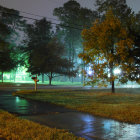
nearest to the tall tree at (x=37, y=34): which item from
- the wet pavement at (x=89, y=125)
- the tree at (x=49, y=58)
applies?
the tree at (x=49, y=58)

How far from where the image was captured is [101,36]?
17.2 metres

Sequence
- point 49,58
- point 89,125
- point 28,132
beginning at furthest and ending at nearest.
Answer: point 49,58, point 89,125, point 28,132

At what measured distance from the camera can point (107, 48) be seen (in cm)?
1748

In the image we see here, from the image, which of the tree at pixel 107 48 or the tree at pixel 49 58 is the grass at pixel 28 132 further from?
the tree at pixel 49 58

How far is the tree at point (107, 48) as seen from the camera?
1536 cm

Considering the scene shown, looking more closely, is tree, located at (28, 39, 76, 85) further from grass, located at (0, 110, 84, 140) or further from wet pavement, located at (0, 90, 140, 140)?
grass, located at (0, 110, 84, 140)

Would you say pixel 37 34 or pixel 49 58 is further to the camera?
pixel 37 34

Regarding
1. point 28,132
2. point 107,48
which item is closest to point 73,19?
point 107,48

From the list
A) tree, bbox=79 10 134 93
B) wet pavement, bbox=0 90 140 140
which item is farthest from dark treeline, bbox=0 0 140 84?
wet pavement, bbox=0 90 140 140

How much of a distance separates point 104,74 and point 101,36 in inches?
126

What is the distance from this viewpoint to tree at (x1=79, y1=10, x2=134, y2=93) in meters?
15.4

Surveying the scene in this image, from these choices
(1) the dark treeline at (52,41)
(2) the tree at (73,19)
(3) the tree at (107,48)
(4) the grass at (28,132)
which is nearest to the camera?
(4) the grass at (28,132)

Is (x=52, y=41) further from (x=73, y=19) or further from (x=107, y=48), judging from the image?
(x=107, y=48)

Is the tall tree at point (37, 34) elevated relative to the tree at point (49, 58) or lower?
elevated
